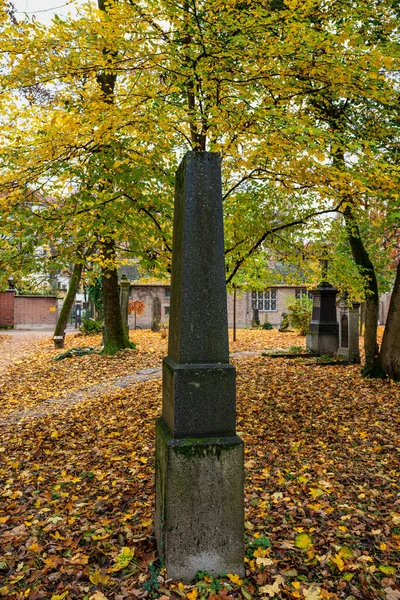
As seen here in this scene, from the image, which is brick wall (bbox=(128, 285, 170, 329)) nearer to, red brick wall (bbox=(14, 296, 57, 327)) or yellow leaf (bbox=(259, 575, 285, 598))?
red brick wall (bbox=(14, 296, 57, 327))

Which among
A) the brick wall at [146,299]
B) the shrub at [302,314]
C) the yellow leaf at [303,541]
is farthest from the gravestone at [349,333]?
the brick wall at [146,299]

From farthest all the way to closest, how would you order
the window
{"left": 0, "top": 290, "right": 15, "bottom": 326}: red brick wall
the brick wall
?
the window, the brick wall, {"left": 0, "top": 290, "right": 15, "bottom": 326}: red brick wall

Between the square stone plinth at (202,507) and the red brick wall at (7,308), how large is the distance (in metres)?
28.3

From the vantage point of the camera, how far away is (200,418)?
295 centimetres

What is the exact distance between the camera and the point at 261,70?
17.5 feet

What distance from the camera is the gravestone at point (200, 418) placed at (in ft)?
9.37

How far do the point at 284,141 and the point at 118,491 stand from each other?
14.9 ft

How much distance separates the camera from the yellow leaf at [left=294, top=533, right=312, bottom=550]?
3.26 meters

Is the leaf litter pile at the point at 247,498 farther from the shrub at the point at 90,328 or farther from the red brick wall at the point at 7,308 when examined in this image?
the red brick wall at the point at 7,308

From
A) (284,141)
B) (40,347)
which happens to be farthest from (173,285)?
(40,347)

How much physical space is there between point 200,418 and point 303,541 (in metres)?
1.42

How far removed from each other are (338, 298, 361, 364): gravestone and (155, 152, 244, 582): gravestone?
9326 millimetres

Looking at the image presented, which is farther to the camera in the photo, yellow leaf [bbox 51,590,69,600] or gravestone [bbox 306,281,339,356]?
gravestone [bbox 306,281,339,356]

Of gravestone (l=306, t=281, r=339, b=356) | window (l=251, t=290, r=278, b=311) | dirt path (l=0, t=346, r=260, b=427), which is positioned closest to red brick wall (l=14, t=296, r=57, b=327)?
window (l=251, t=290, r=278, b=311)
